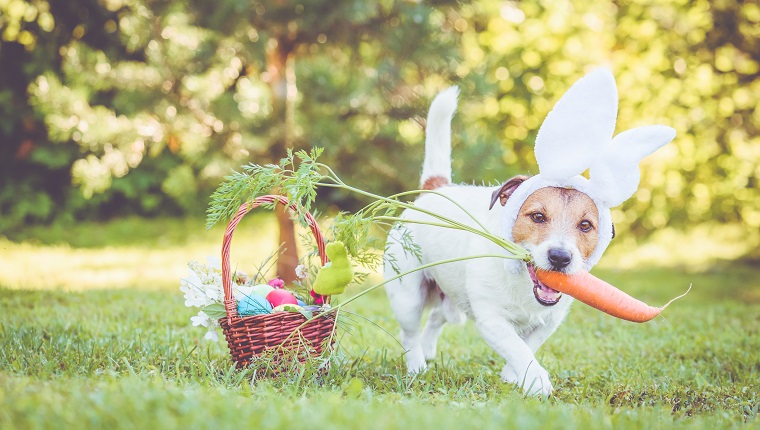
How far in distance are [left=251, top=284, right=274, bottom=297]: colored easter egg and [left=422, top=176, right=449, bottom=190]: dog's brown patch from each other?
3.91 ft

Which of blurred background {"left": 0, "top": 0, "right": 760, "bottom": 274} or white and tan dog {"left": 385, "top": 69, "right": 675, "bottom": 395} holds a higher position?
blurred background {"left": 0, "top": 0, "right": 760, "bottom": 274}

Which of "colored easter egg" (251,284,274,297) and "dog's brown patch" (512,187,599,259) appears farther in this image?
"colored easter egg" (251,284,274,297)

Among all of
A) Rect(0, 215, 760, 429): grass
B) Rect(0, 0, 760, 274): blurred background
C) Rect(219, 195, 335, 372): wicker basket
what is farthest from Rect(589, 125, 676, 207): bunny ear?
Rect(0, 0, 760, 274): blurred background

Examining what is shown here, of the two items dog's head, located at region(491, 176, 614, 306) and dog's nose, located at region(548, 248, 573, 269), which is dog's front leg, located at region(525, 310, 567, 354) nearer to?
dog's head, located at region(491, 176, 614, 306)

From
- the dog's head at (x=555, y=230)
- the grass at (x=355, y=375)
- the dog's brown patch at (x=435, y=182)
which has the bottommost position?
the grass at (x=355, y=375)

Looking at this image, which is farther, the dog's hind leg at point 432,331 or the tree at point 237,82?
the tree at point 237,82

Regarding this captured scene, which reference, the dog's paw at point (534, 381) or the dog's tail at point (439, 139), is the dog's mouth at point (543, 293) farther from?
the dog's tail at point (439, 139)

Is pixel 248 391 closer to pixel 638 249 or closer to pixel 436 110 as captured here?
pixel 436 110

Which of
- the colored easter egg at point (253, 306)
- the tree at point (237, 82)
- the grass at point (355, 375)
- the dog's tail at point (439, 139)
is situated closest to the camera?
the grass at point (355, 375)

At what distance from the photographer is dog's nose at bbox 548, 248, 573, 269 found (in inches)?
116

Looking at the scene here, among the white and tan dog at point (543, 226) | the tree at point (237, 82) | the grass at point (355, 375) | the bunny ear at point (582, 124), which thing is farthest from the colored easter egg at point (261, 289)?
the tree at point (237, 82)

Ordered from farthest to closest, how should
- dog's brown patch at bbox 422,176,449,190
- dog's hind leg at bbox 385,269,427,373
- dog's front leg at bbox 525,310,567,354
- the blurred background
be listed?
the blurred background < dog's brown patch at bbox 422,176,449,190 < dog's hind leg at bbox 385,269,427,373 < dog's front leg at bbox 525,310,567,354

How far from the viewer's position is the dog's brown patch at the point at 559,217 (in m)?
3.06

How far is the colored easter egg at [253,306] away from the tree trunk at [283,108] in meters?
2.85
